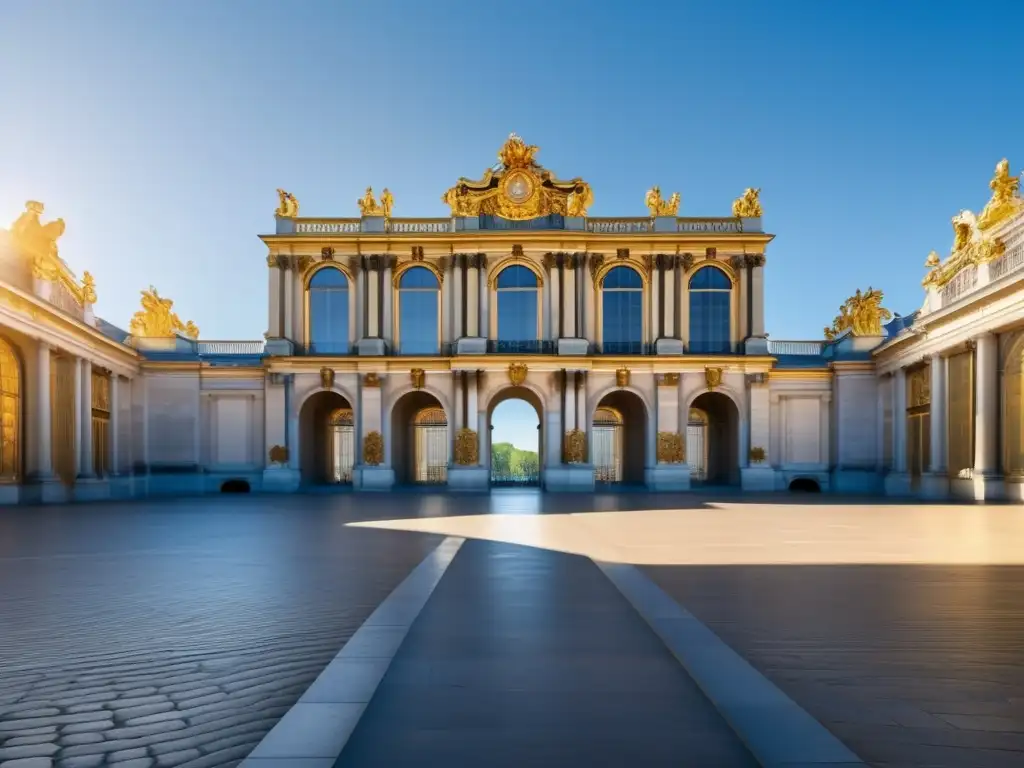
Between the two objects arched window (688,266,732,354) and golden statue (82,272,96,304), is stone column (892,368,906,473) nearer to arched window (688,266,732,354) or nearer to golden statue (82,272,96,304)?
arched window (688,266,732,354)

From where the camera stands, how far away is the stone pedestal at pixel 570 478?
40.1 metres

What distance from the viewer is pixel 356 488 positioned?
40938 millimetres

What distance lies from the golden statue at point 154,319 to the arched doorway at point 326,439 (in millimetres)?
8639

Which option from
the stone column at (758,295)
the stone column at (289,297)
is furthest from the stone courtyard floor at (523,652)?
the stone column at (758,295)

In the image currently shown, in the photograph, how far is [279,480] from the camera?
4097 cm

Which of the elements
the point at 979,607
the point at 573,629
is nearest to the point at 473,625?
the point at 573,629

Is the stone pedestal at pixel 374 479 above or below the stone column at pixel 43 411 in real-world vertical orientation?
below

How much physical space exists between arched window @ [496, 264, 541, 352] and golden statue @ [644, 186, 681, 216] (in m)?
7.58

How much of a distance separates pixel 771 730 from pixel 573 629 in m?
2.91

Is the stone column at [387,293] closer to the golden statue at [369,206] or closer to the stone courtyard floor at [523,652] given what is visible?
the golden statue at [369,206]

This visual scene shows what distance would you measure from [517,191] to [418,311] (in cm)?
854

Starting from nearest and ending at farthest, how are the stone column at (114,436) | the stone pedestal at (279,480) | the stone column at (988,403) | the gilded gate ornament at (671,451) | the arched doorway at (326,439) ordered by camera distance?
1. the stone column at (988,403)
2. the stone column at (114,436)
3. the gilded gate ornament at (671,451)
4. the stone pedestal at (279,480)
5. the arched doorway at (326,439)

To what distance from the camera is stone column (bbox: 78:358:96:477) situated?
110 ft

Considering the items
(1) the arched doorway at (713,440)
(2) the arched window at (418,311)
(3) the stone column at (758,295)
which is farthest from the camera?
(1) the arched doorway at (713,440)
